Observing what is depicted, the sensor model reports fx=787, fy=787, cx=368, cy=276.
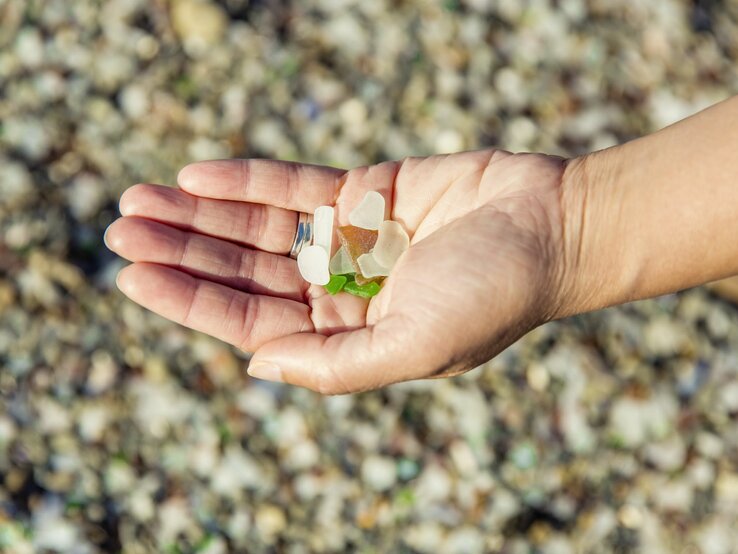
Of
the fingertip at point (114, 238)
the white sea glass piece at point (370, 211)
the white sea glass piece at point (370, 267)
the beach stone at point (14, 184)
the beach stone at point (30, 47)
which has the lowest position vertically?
the beach stone at point (14, 184)

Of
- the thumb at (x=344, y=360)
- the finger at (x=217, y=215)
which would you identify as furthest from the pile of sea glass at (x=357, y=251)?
the thumb at (x=344, y=360)

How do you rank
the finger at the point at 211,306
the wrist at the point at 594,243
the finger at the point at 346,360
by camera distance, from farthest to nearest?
the wrist at the point at 594,243 < the finger at the point at 211,306 < the finger at the point at 346,360

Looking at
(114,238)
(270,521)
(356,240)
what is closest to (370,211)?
(356,240)

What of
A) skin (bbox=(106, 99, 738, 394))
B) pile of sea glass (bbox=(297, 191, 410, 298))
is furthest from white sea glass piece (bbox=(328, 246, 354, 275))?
skin (bbox=(106, 99, 738, 394))

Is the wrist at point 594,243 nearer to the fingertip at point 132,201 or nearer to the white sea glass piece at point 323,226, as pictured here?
the white sea glass piece at point 323,226

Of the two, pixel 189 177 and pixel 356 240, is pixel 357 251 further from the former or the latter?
pixel 189 177

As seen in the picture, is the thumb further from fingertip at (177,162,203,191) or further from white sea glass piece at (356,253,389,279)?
fingertip at (177,162,203,191)

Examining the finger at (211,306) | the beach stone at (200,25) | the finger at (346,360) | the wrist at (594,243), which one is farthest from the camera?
the beach stone at (200,25)

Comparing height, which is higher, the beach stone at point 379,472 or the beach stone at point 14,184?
the beach stone at point 14,184
